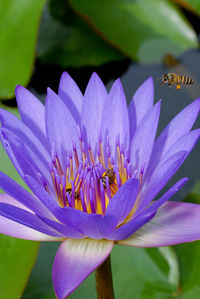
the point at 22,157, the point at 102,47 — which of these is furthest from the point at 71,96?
the point at 102,47

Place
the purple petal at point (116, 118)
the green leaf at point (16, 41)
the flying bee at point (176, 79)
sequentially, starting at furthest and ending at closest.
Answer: the green leaf at point (16, 41) → the flying bee at point (176, 79) → the purple petal at point (116, 118)

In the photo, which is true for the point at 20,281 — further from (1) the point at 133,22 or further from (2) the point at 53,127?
(1) the point at 133,22

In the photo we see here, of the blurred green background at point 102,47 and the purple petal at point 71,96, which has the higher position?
the purple petal at point 71,96

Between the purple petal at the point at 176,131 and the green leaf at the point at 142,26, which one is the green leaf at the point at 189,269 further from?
the green leaf at the point at 142,26

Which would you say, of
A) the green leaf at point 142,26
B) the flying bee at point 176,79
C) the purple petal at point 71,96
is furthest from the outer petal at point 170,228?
the green leaf at point 142,26

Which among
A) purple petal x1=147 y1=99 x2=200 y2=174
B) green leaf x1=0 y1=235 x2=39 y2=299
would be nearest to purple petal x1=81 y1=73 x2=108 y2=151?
purple petal x1=147 y1=99 x2=200 y2=174
